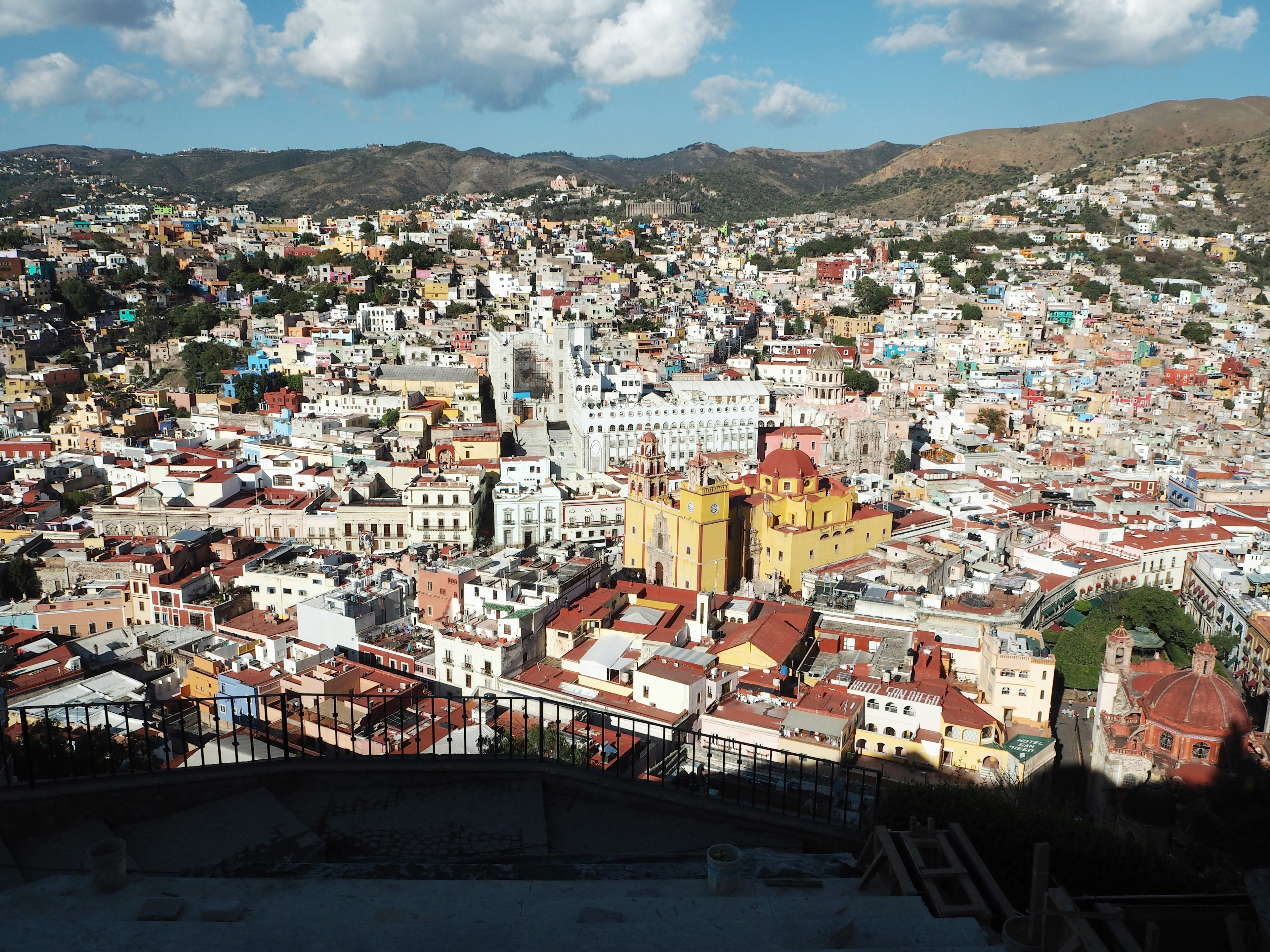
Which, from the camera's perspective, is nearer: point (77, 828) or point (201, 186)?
point (77, 828)

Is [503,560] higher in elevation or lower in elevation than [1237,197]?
lower

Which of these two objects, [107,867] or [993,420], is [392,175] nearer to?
[993,420]

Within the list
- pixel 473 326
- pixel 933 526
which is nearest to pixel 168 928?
pixel 933 526

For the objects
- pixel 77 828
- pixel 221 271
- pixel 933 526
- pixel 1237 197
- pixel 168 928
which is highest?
pixel 1237 197

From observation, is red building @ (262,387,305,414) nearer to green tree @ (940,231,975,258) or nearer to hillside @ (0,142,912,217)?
green tree @ (940,231,975,258)

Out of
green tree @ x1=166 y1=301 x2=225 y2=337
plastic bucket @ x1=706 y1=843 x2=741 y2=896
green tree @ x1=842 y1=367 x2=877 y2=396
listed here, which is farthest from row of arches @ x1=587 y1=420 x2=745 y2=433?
plastic bucket @ x1=706 y1=843 x2=741 y2=896

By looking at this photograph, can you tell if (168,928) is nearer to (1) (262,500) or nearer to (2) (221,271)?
(1) (262,500)
